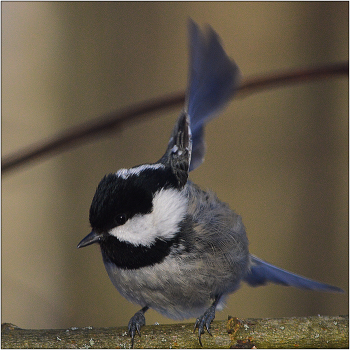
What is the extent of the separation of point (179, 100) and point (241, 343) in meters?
0.65

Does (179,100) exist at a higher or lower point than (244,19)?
lower

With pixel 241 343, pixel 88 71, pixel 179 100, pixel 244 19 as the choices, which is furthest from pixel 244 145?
pixel 241 343

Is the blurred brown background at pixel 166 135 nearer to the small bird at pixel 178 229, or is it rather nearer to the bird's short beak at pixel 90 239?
the small bird at pixel 178 229

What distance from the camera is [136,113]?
112cm

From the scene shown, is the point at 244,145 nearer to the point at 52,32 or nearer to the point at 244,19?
the point at 244,19

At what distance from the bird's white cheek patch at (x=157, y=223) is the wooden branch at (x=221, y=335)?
9.4 inches

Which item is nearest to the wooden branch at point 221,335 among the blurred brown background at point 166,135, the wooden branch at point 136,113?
the wooden branch at point 136,113

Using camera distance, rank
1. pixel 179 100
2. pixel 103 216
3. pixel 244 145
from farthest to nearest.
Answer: pixel 244 145
pixel 179 100
pixel 103 216

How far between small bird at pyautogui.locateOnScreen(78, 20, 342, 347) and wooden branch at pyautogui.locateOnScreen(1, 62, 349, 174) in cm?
13

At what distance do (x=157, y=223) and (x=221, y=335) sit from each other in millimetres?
333

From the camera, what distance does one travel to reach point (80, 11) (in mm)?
2613

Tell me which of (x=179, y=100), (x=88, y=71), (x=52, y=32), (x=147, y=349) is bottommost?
(x=147, y=349)

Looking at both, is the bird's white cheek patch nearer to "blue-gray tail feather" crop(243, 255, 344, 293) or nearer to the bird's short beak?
the bird's short beak

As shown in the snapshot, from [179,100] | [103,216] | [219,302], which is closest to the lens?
[103,216]
